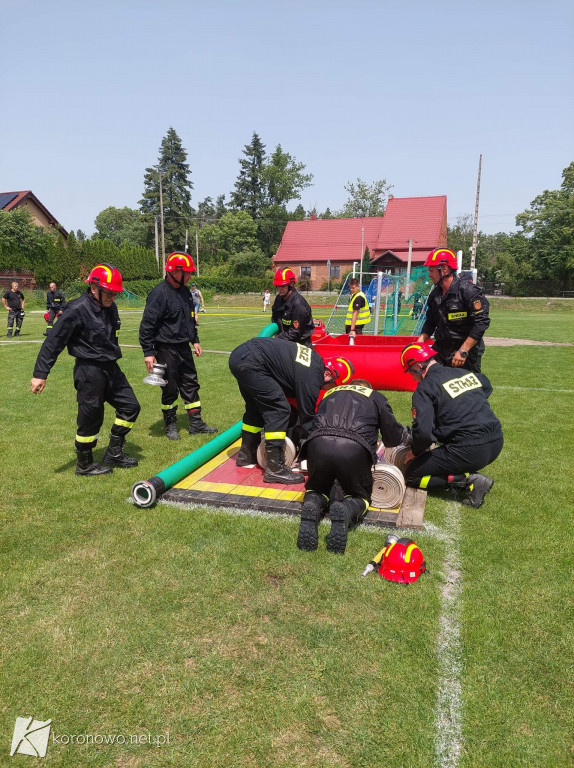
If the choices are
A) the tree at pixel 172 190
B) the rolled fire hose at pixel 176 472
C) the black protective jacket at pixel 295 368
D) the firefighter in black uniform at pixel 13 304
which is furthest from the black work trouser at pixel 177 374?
the tree at pixel 172 190

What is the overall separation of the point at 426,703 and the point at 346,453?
190cm

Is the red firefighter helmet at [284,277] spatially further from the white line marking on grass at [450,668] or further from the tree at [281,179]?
the tree at [281,179]

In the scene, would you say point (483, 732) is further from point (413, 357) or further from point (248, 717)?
point (413, 357)

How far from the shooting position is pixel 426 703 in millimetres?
2586

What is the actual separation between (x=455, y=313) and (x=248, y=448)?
10.1 ft

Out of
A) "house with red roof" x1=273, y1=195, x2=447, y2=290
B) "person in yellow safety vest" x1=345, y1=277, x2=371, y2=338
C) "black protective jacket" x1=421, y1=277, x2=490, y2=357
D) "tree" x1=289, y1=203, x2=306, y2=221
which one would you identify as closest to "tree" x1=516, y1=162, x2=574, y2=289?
"house with red roof" x1=273, y1=195, x2=447, y2=290

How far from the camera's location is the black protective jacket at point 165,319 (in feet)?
22.1

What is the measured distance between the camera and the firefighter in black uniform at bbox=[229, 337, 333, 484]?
508 cm

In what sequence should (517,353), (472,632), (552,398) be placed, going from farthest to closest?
(517,353) < (552,398) < (472,632)

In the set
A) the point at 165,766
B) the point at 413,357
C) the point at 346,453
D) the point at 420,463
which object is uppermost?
the point at 413,357

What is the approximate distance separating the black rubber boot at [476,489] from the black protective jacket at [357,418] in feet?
3.22

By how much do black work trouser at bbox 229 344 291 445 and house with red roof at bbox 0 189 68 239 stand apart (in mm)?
51748

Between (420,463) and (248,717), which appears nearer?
(248,717)

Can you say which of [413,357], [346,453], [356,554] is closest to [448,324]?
[413,357]
